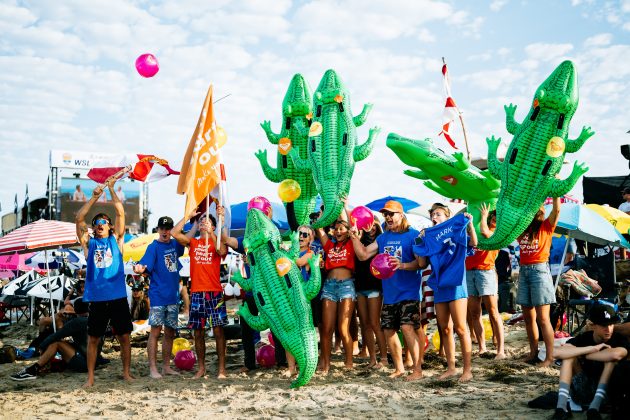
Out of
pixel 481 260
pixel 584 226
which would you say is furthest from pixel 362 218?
pixel 584 226

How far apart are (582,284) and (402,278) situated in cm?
271

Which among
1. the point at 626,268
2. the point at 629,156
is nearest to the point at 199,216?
the point at 626,268

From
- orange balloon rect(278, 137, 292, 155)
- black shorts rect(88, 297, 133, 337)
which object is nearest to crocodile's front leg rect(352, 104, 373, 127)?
orange balloon rect(278, 137, 292, 155)

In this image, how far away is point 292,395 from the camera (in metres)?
4.85

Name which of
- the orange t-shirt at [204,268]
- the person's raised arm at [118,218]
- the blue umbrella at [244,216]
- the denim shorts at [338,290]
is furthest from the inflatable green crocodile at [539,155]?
the person's raised arm at [118,218]

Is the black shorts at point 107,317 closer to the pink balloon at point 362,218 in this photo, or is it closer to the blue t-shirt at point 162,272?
the blue t-shirt at point 162,272

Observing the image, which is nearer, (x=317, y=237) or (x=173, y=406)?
(x=173, y=406)

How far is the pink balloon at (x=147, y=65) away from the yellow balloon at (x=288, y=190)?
2.00m

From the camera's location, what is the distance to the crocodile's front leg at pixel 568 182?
4.91 m

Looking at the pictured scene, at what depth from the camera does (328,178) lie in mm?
5941

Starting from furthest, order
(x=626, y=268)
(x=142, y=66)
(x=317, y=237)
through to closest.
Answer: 1. (x=626, y=268)
2. (x=142, y=66)
3. (x=317, y=237)

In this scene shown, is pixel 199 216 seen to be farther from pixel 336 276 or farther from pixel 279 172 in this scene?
pixel 336 276

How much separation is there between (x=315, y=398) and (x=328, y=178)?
226 cm

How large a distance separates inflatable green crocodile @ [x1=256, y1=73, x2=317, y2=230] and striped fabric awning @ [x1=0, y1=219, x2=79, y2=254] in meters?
3.58
